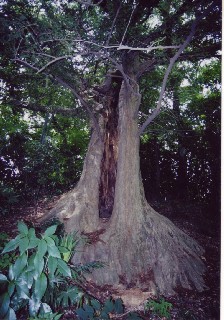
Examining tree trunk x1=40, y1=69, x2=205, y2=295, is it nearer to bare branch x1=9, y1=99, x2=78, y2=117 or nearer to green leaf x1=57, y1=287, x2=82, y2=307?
bare branch x1=9, y1=99, x2=78, y2=117

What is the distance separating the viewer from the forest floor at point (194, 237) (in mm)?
4258

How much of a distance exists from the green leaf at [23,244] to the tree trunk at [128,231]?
278 centimetres

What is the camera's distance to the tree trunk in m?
5.01

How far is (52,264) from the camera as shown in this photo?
99.0 inches

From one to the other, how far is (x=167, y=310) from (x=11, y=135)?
660 centimetres

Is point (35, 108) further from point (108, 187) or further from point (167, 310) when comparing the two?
point (167, 310)

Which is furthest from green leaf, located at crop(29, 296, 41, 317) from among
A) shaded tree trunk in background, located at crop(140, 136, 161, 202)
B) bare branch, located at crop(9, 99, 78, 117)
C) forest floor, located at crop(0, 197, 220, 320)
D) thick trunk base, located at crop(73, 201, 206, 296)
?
shaded tree trunk in background, located at crop(140, 136, 161, 202)

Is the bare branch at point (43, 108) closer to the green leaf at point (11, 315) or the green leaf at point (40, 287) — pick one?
the green leaf at point (40, 287)

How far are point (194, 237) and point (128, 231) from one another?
3.15 metres

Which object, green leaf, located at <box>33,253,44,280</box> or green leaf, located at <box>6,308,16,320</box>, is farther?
green leaf, located at <box>33,253,44,280</box>

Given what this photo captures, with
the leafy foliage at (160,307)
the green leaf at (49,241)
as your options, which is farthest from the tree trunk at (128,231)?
the green leaf at (49,241)

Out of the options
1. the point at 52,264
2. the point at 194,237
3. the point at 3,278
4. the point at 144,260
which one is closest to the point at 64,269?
the point at 52,264

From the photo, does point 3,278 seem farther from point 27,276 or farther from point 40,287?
point 40,287

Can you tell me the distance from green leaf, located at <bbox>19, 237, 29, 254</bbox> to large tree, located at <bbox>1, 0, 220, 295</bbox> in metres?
2.80
